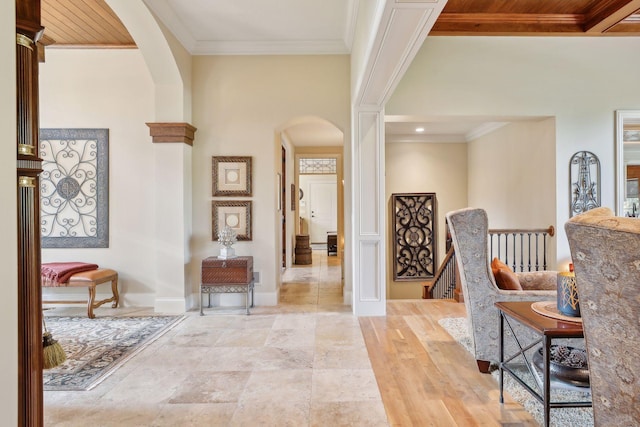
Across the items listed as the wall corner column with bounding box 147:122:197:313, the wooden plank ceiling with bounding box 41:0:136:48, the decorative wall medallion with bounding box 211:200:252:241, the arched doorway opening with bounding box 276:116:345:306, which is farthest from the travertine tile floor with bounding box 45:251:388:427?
the wooden plank ceiling with bounding box 41:0:136:48

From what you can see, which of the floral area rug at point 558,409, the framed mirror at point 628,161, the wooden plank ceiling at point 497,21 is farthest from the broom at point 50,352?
the framed mirror at point 628,161

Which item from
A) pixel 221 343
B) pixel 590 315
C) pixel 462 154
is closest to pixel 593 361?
pixel 590 315

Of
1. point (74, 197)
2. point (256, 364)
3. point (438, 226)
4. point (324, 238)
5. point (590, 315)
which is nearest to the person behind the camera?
point (590, 315)

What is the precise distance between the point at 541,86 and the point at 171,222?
4.80 meters

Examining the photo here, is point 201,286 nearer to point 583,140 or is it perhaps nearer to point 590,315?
point 590,315

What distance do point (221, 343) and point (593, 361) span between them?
2815 millimetres

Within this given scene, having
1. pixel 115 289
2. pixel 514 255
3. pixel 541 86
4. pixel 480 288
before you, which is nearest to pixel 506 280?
pixel 480 288

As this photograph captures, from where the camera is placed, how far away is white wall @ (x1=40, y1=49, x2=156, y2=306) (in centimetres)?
443

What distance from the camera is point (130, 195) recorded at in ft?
14.7

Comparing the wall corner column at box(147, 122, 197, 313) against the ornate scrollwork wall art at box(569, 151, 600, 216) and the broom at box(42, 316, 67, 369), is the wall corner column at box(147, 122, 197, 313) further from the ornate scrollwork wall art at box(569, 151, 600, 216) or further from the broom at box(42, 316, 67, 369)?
the ornate scrollwork wall art at box(569, 151, 600, 216)

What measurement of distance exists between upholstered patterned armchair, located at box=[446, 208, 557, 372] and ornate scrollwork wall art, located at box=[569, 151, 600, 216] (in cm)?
252

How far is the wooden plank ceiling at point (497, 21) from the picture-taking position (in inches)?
150

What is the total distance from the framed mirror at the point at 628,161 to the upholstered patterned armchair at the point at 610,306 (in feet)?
13.9
